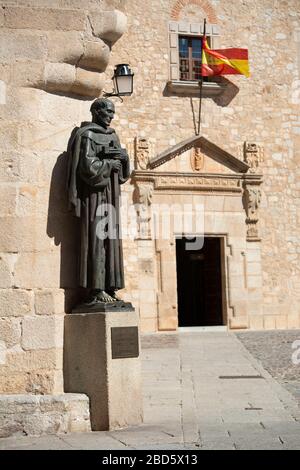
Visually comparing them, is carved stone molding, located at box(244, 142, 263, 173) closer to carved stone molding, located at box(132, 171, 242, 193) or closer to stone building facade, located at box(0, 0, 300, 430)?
stone building facade, located at box(0, 0, 300, 430)

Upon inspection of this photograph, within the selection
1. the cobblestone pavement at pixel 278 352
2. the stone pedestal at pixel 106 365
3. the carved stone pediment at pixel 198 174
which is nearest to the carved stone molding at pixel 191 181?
the carved stone pediment at pixel 198 174

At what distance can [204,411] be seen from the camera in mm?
5590

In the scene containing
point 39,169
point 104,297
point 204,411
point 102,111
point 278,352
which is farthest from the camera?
point 278,352

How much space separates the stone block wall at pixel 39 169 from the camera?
15.9 ft

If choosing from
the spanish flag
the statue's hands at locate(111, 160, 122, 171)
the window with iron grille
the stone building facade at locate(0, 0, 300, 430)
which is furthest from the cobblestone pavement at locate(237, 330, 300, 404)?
the window with iron grille

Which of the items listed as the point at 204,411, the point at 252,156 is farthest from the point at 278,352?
the point at 252,156

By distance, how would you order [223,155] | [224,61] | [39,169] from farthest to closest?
[223,155]
[224,61]
[39,169]

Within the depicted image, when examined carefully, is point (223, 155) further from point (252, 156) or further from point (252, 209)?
point (252, 209)

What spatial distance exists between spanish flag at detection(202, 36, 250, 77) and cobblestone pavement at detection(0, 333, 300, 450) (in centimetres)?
756

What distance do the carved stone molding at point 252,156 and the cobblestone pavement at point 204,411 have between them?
6.37m

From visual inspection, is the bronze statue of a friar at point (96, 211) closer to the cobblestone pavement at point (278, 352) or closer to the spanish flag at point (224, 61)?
the cobblestone pavement at point (278, 352)

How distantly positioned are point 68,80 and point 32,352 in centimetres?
209

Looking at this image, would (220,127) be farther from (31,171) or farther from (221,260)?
(31,171)

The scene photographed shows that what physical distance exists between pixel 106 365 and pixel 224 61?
1168cm
